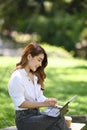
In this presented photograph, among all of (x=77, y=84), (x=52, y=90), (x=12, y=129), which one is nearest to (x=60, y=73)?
(x=77, y=84)

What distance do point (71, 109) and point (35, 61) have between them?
3.37 metres

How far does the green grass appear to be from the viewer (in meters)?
7.93

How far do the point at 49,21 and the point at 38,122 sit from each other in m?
19.8

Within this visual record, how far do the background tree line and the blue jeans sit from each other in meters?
15.8

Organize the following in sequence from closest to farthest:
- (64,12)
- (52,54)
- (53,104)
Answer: (53,104) → (52,54) → (64,12)

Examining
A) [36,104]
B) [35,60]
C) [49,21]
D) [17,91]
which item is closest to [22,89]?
[17,91]

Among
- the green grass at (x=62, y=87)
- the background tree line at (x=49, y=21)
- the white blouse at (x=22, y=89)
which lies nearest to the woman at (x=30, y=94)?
the white blouse at (x=22, y=89)

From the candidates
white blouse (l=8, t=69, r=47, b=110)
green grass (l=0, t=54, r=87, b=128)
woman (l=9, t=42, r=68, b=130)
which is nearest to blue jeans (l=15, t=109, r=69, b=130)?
woman (l=9, t=42, r=68, b=130)

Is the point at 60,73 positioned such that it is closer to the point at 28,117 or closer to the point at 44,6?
the point at 28,117

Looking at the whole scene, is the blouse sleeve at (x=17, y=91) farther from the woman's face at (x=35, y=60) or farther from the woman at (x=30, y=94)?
the woman's face at (x=35, y=60)

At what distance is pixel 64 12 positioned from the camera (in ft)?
74.4

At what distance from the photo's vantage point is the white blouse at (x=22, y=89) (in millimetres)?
4902

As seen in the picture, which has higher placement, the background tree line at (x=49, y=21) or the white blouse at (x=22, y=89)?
the background tree line at (x=49, y=21)

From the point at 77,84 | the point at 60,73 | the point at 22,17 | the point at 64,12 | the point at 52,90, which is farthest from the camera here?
the point at 22,17
